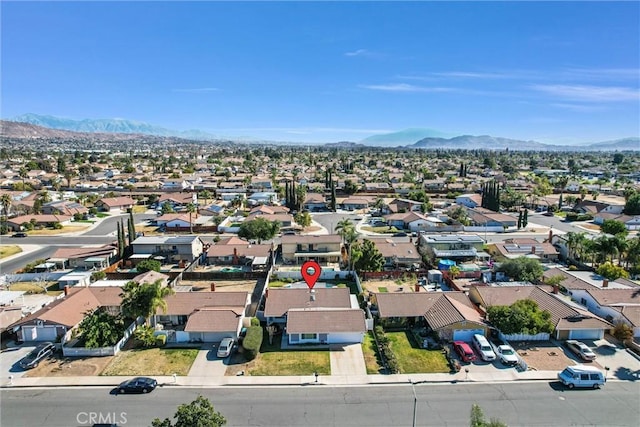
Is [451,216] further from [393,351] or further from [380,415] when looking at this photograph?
[380,415]

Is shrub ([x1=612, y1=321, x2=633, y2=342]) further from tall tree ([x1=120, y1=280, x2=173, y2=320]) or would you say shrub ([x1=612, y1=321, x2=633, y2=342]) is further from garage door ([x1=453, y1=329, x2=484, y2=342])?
tall tree ([x1=120, y1=280, x2=173, y2=320])

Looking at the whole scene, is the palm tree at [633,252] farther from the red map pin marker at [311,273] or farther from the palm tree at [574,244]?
the red map pin marker at [311,273]

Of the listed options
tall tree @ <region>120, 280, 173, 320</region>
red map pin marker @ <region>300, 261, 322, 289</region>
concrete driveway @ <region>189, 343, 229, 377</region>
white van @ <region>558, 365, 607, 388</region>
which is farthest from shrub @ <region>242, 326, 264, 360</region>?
white van @ <region>558, 365, 607, 388</region>

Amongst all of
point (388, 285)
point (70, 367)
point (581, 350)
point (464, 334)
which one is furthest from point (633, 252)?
point (70, 367)

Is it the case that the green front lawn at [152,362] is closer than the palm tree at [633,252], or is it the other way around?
the green front lawn at [152,362]

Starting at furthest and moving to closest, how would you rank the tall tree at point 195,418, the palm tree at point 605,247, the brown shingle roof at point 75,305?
1. the palm tree at point 605,247
2. the brown shingle roof at point 75,305
3. the tall tree at point 195,418

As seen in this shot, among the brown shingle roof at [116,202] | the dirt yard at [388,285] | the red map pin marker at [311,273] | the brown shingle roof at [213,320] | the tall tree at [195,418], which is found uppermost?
the brown shingle roof at [116,202]

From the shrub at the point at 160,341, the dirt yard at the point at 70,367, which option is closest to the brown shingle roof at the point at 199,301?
the shrub at the point at 160,341
